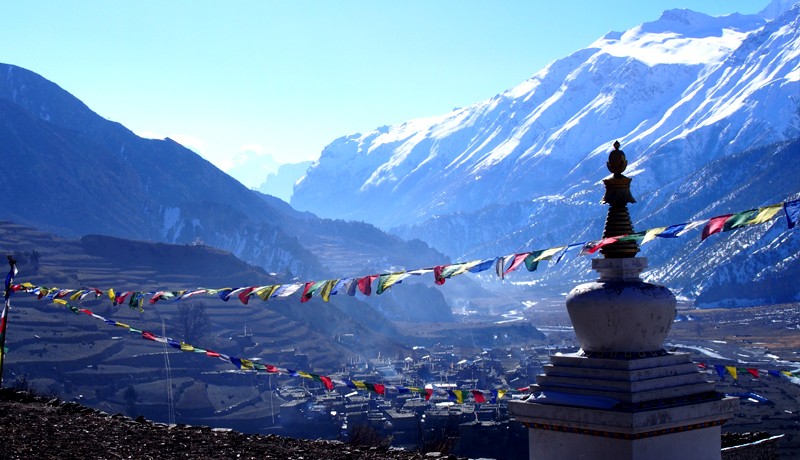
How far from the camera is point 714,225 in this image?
1128cm

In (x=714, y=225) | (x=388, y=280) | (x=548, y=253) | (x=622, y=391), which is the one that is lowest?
(x=622, y=391)

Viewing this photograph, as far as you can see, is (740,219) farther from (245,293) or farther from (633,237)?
(245,293)

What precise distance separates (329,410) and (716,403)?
60.8 m

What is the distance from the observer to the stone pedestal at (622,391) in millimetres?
10797

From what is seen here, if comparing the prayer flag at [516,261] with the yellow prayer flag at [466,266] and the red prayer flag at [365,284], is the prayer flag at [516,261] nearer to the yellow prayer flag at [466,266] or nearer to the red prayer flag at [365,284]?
the yellow prayer flag at [466,266]

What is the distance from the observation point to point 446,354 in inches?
5531

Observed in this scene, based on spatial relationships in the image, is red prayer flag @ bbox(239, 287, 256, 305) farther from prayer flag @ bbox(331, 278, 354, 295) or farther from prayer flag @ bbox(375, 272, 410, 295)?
prayer flag @ bbox(375, 272, 410, 295)

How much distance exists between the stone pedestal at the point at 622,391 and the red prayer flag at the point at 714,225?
A: 0.72m

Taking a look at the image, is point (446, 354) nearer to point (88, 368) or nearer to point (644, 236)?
point (88, 368)

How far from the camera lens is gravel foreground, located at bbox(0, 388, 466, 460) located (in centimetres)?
1493

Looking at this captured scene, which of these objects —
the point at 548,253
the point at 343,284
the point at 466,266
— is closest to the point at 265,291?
the point at 343,284

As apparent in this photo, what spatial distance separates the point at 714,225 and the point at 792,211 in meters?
0.86

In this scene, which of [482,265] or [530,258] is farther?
[482,265]

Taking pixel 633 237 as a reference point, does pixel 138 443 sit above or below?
below
